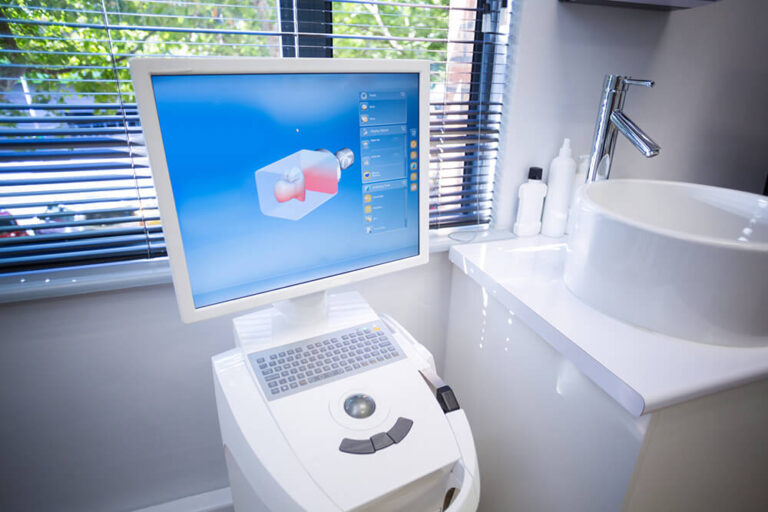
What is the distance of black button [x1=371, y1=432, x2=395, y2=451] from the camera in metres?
0.63

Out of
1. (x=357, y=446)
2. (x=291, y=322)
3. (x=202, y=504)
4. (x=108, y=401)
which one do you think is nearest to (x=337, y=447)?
(x=357, y=446)

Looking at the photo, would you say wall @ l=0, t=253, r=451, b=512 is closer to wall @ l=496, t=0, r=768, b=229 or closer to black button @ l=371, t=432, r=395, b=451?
wall @ l=496, t=0, r=768, b=229

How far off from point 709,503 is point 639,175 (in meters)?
0.94

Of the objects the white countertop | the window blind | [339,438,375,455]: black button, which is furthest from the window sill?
the white countertop

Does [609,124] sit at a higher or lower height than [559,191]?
higher

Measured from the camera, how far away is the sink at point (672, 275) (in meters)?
0.70

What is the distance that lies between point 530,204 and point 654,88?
54cm

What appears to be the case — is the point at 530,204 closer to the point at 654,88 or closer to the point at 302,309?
the point at 654,88

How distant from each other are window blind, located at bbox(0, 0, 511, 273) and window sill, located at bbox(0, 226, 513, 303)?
4 cm

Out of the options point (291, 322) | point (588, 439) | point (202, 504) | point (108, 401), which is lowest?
point (202, 504)

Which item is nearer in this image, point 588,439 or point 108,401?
point 588,439

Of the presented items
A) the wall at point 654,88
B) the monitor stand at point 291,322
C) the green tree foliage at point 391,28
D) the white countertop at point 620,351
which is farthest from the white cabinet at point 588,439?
the green tree foliage at point 391,28

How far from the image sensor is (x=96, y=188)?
3.11 ft

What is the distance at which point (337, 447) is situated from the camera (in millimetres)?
631
